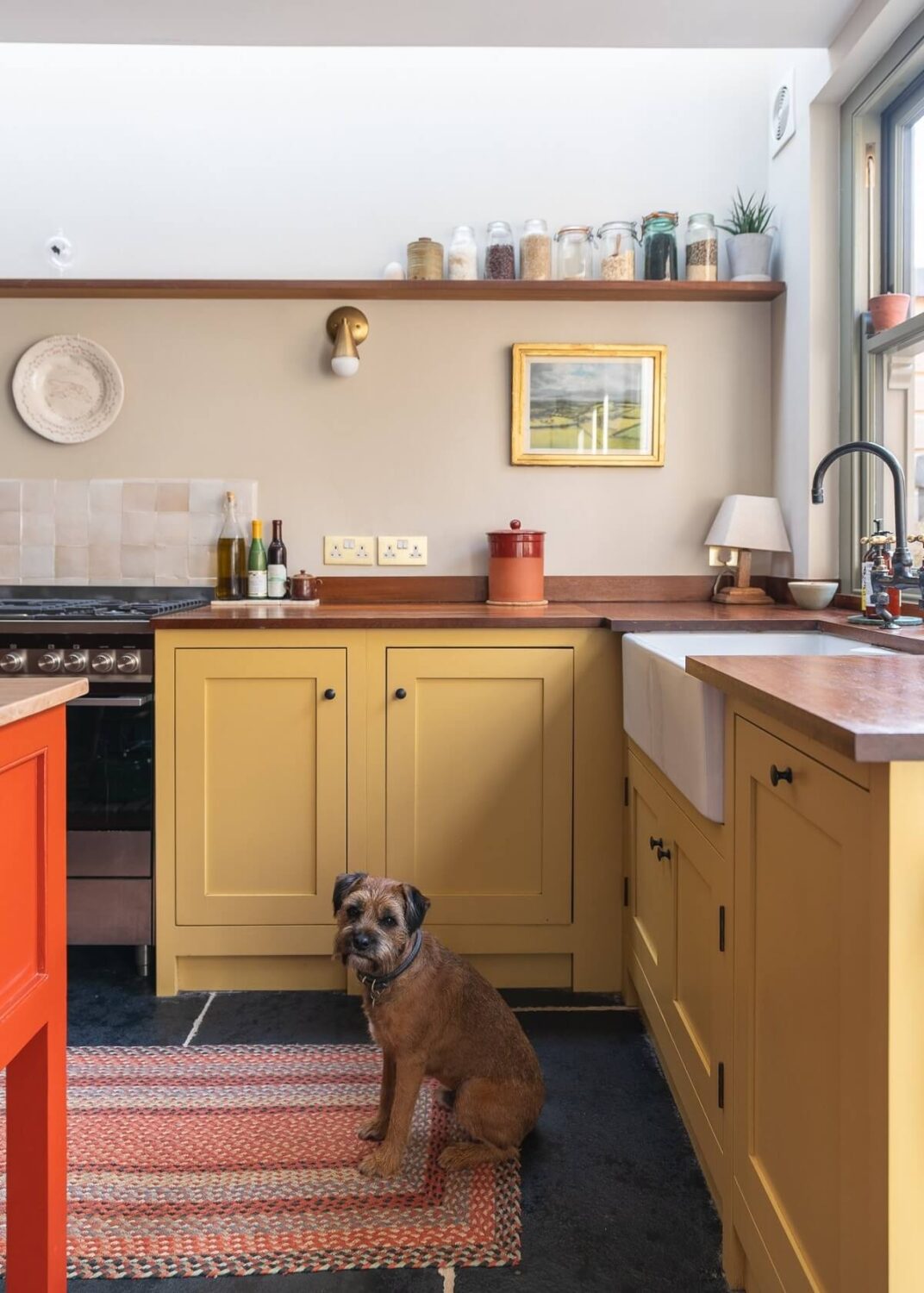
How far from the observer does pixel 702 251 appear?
9.27 ft

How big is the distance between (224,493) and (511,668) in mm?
1147

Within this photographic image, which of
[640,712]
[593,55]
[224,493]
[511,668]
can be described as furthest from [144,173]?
[640,712]

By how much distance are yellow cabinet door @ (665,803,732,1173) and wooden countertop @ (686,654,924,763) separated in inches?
11.9

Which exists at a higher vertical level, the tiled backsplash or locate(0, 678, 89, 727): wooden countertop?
the tiled backsplash

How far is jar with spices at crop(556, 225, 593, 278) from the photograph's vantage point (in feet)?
9.31

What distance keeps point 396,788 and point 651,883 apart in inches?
26.3

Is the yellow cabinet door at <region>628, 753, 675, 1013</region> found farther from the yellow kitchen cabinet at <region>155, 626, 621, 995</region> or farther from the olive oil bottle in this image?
the olive oil bottle

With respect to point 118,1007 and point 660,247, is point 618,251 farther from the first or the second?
point 118,1007

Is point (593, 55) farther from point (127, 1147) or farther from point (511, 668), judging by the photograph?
point (127, 1147)

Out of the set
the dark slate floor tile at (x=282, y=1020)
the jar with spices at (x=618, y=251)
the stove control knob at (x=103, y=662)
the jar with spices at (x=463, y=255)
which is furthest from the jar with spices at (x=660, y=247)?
the dark slate floor tile at (x=282, y=1020)

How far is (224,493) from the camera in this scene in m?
2.93

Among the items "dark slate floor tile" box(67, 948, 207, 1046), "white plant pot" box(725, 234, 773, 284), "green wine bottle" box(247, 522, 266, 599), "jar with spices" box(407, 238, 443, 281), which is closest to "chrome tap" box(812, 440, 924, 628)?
"white plant pot" box(725, 234, 773, 284)

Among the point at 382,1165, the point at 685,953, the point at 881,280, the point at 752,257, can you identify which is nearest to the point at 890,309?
the point at 881,280

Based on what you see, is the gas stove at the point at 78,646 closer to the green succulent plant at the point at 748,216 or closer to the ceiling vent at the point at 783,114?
the green succulent plant at the point at 748,216
